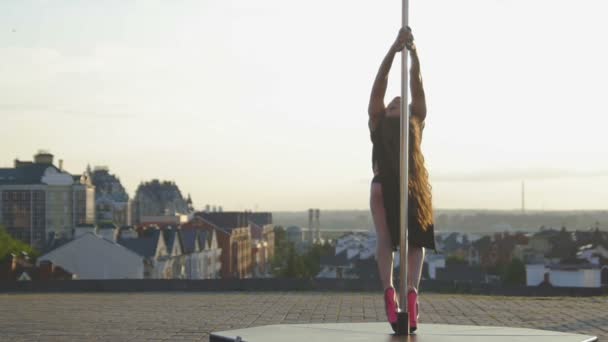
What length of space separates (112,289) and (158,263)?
99.2 ft

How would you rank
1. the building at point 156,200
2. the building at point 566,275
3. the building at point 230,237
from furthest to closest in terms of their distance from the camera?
the building at point 156,200 → the building at point 230,237 → the building at point 566,275

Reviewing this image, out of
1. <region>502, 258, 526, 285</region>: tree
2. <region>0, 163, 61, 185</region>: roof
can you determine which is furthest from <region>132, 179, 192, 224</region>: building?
<region>502, 258, 526, 285</region>: tree

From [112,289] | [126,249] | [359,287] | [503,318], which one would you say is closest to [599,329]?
[503,318]

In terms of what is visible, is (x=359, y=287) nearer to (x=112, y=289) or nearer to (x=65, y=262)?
(x=112, y=289)

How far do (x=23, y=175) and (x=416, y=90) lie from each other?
82.2 metres

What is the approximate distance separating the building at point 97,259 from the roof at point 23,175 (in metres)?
38.2

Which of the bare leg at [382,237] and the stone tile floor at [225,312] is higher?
the bare leg at [382,237]

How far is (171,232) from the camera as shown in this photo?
185 feet

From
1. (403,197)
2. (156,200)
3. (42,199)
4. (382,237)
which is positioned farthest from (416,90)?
(156,200)

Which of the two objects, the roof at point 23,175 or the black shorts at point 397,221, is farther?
the roof at point 23,175

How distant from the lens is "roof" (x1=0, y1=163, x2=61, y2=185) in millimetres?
87188

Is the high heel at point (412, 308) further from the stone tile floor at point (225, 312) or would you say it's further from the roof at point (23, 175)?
the roof at point (23, 175)

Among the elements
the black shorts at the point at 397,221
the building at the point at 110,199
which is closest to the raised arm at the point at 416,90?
the black shorts at the point at 397,221

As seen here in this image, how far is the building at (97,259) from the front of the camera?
49406 mm
